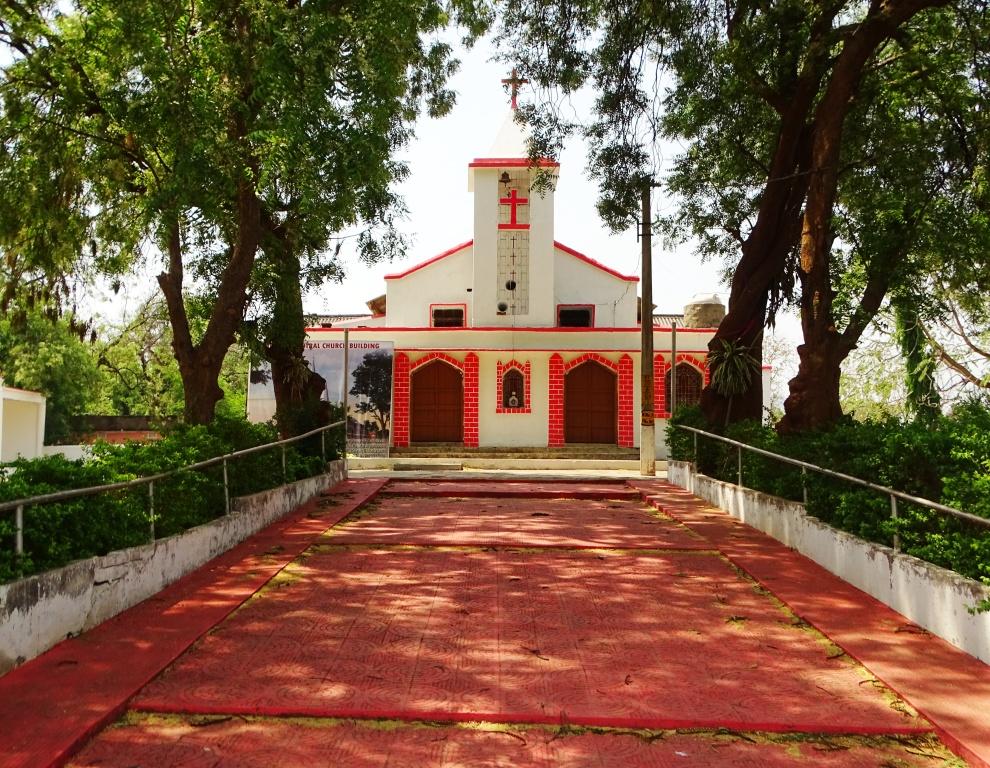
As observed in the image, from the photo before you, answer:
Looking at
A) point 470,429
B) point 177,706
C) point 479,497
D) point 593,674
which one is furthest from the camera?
point 470,429

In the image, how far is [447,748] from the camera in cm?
366

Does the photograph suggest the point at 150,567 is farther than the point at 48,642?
Yes

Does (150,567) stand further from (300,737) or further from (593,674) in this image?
(593,674)

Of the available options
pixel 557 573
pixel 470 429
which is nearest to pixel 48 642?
pixel 557 573

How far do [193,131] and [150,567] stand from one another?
4709 millimetres

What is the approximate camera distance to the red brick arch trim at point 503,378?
22781 millimetres

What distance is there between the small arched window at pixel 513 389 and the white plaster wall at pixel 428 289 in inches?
144

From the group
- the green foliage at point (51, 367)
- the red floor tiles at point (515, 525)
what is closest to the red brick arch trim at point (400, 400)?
the red floor tiles at point (515, 525)

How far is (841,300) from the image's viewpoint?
47.5 feet

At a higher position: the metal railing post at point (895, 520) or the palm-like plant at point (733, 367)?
the palm-like plant at point (733, 367)

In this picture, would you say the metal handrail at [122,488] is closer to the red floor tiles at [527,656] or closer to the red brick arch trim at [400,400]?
the red floor tiles at [527,656]

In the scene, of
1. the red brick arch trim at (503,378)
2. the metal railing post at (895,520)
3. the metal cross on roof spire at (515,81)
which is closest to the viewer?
the metal railing post at (895,520)

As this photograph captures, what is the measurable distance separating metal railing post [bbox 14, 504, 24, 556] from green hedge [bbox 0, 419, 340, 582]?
0.03 metres

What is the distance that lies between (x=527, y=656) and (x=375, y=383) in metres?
17.7
